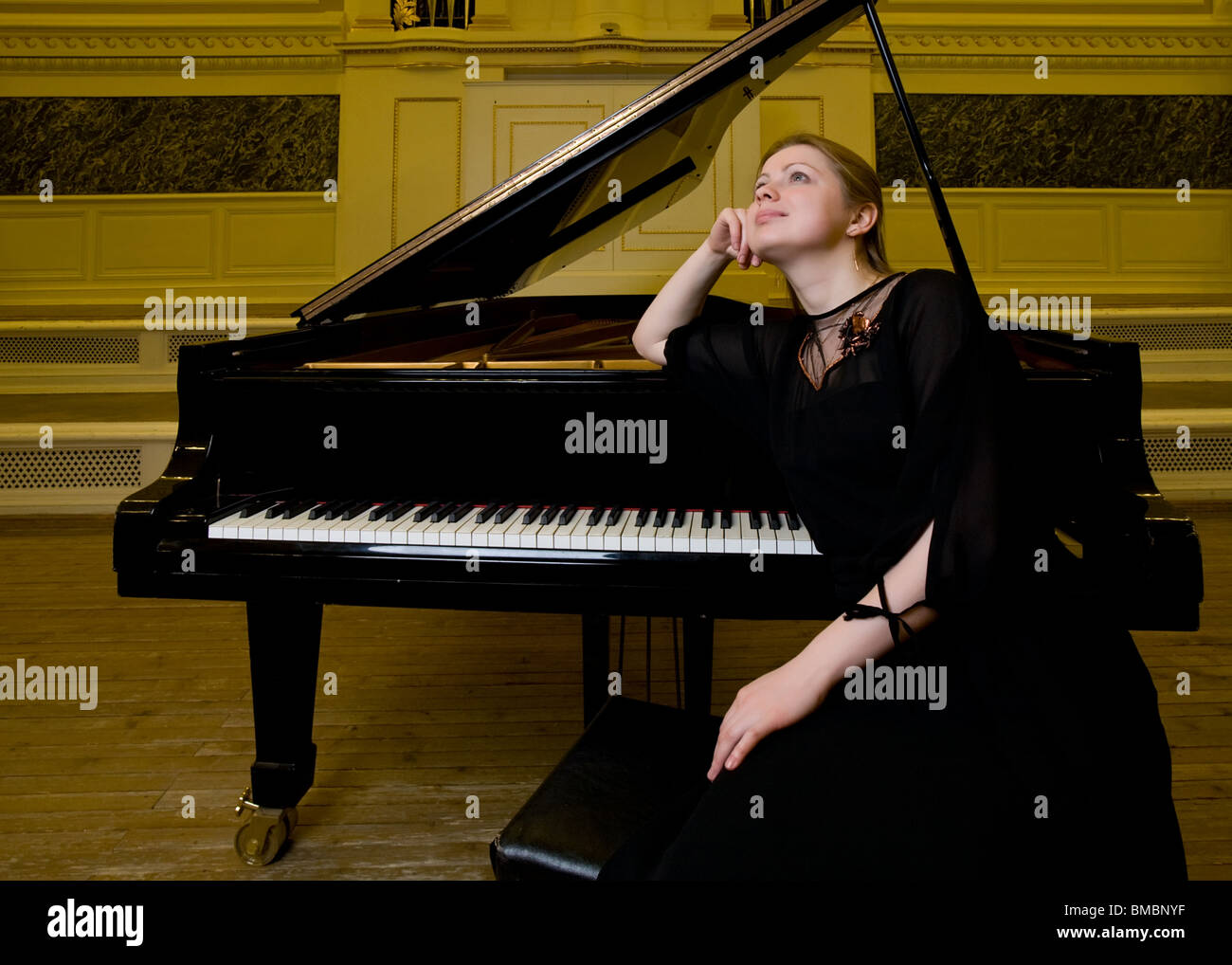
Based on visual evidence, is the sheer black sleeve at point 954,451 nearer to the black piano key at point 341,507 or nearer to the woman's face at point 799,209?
the woman's face at point 799,209

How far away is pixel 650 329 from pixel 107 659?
241cm

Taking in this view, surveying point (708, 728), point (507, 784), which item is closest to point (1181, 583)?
point (708, 728)

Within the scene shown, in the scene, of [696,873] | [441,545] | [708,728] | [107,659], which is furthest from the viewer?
[107,659]

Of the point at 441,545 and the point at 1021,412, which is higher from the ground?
the point at 1021,412

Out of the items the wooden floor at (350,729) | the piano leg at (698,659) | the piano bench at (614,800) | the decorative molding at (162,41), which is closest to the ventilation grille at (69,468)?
the wooden floor at (350,729)

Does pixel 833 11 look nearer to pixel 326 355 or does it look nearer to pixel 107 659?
pixel 326 355

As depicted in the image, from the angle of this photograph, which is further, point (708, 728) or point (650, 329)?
point (650, 329)

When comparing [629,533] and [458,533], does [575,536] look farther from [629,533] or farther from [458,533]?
[458,533]

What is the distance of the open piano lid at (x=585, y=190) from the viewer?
148 cm

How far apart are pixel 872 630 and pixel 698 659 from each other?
3.32 feet

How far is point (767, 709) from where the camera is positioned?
104 cm

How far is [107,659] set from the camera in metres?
2.80

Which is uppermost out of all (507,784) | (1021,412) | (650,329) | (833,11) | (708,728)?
(833,11)

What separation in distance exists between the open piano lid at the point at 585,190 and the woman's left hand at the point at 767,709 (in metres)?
0.97
